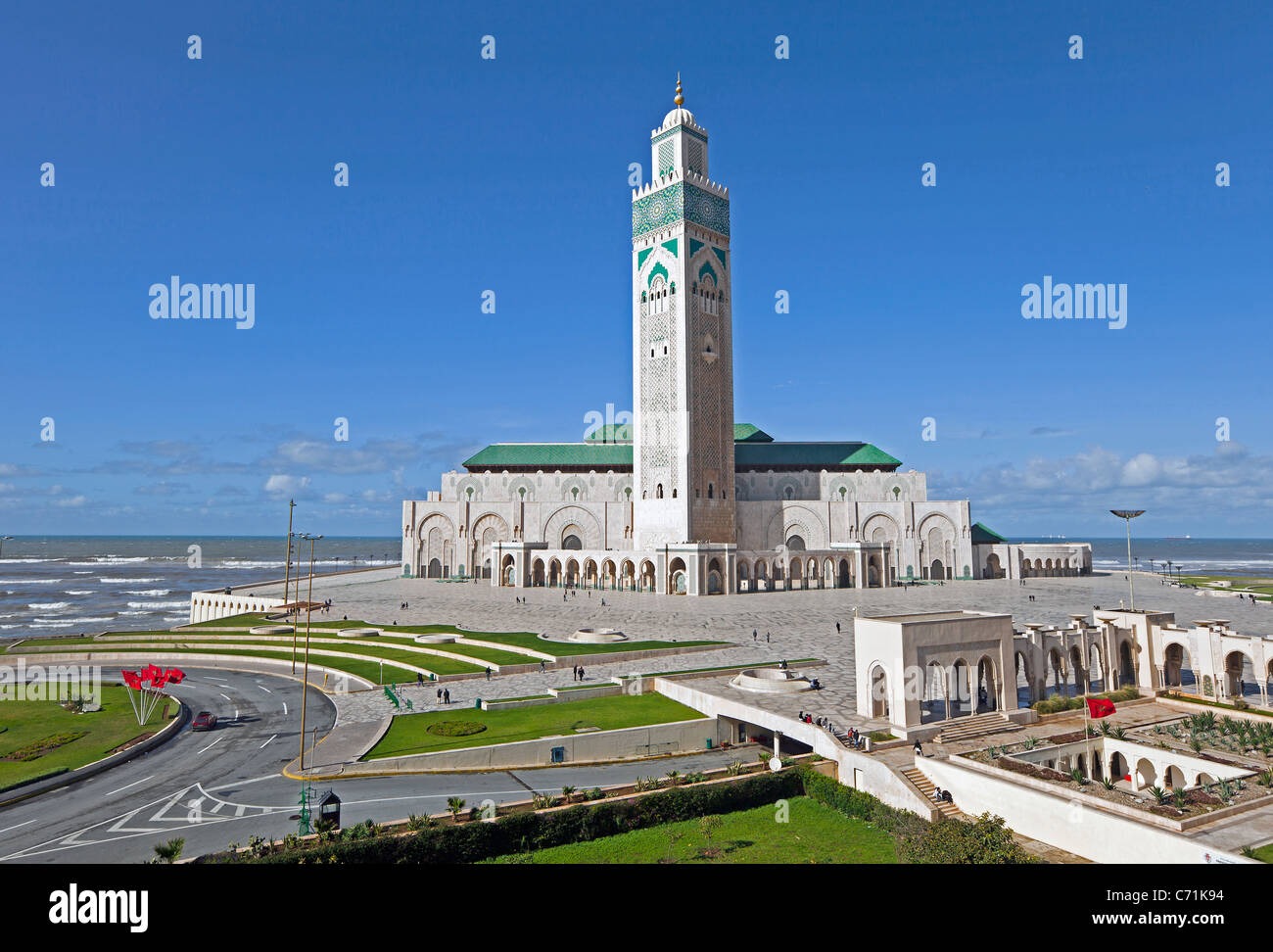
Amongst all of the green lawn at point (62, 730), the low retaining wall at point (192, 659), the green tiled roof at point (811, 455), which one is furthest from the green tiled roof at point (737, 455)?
the green lawn at point (62, 730)

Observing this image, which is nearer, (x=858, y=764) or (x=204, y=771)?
(x=858, y=764)

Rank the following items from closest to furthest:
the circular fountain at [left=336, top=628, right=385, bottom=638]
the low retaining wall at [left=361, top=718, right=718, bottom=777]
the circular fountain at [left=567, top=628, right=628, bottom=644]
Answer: the low retaining wall at [left=361, top=718, right=718, bottom=777] → the circular fountain at [left=567, top=628, right=628, bottom=644] → the circular fountain at [left=336, top=628, right=385, bottom=638]

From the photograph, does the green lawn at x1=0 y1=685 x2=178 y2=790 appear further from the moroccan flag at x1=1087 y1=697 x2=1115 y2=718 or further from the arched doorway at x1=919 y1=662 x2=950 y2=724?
the moroccan flag at x1=1087 y1=697 x2=1115 y2=718

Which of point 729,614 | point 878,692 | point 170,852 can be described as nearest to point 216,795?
point 170,852

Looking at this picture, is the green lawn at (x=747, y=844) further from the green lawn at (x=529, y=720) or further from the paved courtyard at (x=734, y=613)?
the green lawn at (x=529, y=720)

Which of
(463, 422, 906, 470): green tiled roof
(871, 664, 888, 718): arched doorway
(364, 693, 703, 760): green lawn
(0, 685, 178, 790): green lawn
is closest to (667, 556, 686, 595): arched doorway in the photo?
(463, 422, 906, 470): green tiled roof
